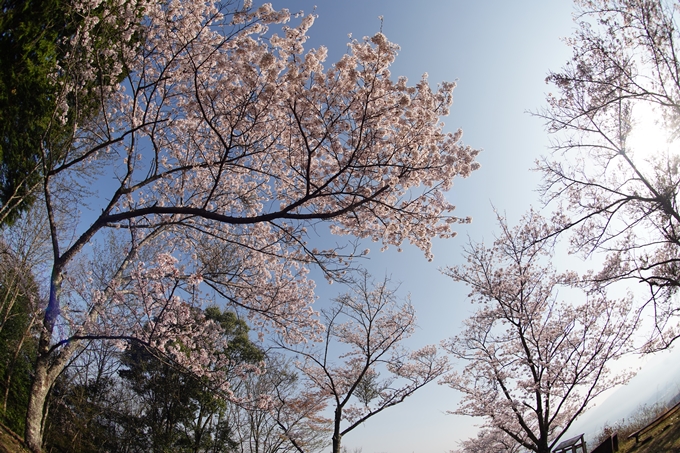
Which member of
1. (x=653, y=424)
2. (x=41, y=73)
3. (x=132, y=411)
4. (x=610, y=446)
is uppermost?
(x=41, y=73)

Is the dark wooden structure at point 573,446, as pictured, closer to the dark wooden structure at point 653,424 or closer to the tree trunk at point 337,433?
the dark wooden structure at point 653,424

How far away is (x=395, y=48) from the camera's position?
14.6 feet

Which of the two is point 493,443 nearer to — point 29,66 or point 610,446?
point 610,446

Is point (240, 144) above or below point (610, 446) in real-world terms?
above

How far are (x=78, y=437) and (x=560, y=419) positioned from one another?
1723cm

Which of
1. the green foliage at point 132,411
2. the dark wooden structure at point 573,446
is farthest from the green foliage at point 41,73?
the dark wooden structure at point 573,446

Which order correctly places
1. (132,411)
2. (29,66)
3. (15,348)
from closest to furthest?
1. (29,66)
2. (15,348)
3. (132,411)

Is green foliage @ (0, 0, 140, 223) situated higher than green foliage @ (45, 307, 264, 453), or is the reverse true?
green foliage @ (0, 0, 140, 223)

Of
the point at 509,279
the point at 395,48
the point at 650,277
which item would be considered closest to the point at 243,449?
the point at 509,279

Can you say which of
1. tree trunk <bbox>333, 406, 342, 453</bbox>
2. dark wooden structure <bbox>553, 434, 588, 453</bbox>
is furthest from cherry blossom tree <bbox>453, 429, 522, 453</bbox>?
tree trunk <bbox>333, 406, 342, 453</bbox>

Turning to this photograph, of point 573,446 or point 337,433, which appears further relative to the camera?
point 573,446

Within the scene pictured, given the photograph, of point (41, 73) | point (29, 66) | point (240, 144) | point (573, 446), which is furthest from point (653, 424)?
point (29, 66)

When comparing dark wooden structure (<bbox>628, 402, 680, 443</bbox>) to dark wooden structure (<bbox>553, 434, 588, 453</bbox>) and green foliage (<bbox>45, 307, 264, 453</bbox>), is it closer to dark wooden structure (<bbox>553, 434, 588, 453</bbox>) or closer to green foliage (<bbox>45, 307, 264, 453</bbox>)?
dark wooden structure (<bbox>553, 434, 588, 453</bbox>)

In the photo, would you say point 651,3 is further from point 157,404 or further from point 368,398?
point 157,404
